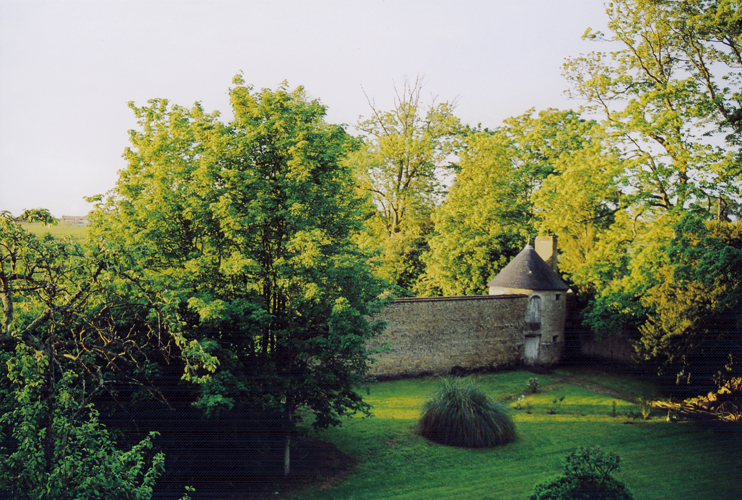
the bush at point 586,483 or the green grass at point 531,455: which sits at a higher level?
the bush at point 586,483

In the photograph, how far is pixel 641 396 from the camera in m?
18.5

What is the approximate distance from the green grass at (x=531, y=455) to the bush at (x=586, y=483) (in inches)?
101

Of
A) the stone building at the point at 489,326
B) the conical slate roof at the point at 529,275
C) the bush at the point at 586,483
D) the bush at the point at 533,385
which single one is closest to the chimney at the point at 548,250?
the stone building at the point at 489,326

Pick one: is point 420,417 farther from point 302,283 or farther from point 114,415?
point 114,415

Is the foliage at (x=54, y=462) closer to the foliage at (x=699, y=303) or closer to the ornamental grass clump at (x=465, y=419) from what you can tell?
the ornamental grass clump at (x=465, y=419)

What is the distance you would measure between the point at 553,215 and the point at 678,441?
420 inches

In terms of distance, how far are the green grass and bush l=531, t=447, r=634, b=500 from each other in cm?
256

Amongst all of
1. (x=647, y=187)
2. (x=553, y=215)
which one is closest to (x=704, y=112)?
(x=647, y=187)

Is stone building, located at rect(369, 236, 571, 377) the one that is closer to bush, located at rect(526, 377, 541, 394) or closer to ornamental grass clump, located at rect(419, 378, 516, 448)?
bush, located at rect(526, 377, 541, 394)

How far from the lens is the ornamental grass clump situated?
13859 millimetres

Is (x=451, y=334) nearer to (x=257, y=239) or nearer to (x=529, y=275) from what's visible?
(x=529, y=275)

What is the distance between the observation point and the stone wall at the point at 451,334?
20203mm

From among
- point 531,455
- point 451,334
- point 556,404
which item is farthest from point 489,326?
point 531,455

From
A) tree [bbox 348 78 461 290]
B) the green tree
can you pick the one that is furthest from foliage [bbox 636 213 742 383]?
tree [bbox 348 78 461 290]
